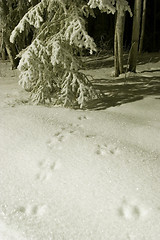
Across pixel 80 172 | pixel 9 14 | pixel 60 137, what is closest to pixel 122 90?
pixel 60 137

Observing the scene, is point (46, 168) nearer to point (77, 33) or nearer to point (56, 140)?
point (56, 140)

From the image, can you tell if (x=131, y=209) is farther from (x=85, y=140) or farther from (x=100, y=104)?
(x=100, y=104)

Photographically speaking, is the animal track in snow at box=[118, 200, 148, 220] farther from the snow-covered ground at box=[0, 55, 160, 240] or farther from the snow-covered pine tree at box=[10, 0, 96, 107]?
the snow-covered pine tree at box=[10, 0, 96, 107]

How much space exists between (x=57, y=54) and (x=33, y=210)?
142 inches

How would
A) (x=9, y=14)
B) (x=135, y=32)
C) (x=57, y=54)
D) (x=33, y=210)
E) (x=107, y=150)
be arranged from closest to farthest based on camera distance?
(x=33, y=210) → (x=107, y=150) → (x=57, y=54) → (x=135, y=32) → (x=9, y=14)

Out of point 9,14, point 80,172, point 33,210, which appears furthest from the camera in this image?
point 9,14

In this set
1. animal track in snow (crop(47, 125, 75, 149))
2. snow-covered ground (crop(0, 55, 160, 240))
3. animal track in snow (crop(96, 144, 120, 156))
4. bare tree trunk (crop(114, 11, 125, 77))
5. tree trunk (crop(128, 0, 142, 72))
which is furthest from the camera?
tree trunk (crop(128, 0, 142, 72))

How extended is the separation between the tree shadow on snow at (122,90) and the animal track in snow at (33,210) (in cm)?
343

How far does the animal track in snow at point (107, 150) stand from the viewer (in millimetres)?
4254

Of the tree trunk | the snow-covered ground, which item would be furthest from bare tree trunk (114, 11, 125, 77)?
the snow-covered ground

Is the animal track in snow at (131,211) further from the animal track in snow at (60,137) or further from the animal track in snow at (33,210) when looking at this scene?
the animal track in snow at (60,137)

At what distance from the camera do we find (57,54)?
554 centimetres

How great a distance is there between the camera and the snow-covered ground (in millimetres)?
3020

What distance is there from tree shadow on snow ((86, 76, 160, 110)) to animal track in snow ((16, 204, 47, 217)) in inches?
135
